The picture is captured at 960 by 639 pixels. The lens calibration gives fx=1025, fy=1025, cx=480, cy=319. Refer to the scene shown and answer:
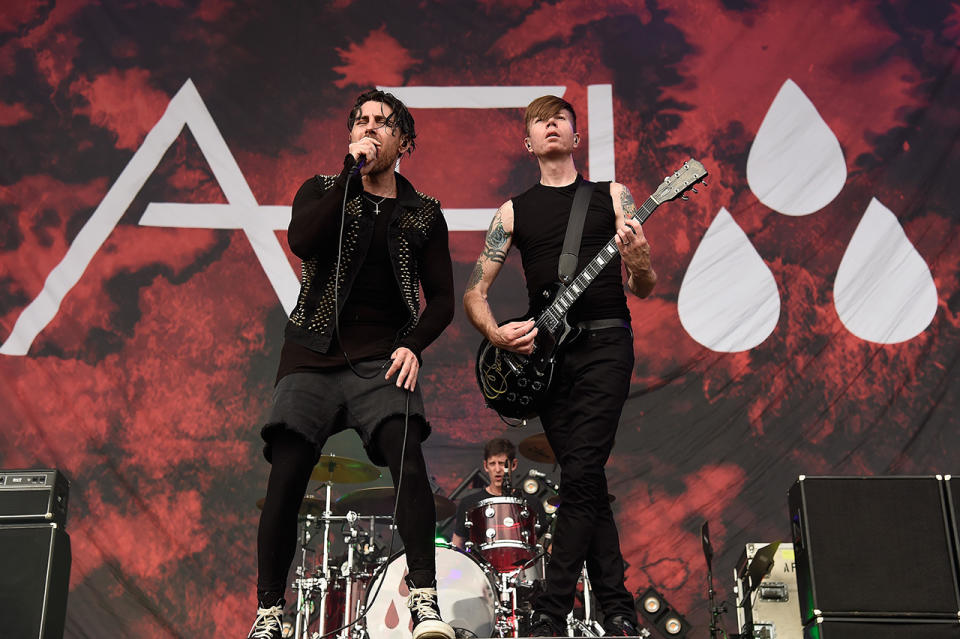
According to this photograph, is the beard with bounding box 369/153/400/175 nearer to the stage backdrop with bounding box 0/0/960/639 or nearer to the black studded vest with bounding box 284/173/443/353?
the black studded vest with bounding box 284/173/443/353

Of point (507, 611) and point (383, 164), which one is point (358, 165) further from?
point (507, 611)

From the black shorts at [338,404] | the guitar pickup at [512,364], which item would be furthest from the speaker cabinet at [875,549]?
the black shorts at [338,404]

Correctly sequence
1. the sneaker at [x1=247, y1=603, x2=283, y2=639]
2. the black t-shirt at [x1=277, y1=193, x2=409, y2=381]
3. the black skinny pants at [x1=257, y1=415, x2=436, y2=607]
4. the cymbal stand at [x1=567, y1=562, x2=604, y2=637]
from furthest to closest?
the cymbal stand at [x1=567, y1=562, x2=604, y2=637] < the black t-shirt at [x1=277, y1=193, x2=409, y2=381] < the black skinny pants at [x1=257, y1=415, x2=436, y2=607] < the sneaker at [x1=247, y1=603, x2=283, y2=639]

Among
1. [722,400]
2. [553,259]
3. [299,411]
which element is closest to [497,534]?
[722,400]

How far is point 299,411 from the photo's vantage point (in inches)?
120

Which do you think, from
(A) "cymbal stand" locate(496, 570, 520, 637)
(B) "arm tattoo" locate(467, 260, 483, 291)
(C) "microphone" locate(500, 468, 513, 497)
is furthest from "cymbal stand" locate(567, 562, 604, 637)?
(B) "arm tattoo" locate(467, 260, 483, 291)

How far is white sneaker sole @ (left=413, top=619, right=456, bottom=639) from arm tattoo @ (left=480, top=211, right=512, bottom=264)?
1.51 m

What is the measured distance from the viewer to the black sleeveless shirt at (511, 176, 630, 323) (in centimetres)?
358

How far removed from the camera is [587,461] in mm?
3326

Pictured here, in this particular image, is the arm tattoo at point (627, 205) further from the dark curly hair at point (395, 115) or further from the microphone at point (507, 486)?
the microphone at point (507, 486)

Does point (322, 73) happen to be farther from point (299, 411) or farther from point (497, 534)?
point (299, 411)

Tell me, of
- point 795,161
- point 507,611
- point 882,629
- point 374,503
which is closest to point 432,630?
point 882,629

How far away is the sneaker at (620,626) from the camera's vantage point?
3184mm

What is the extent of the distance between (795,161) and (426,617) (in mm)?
4522
